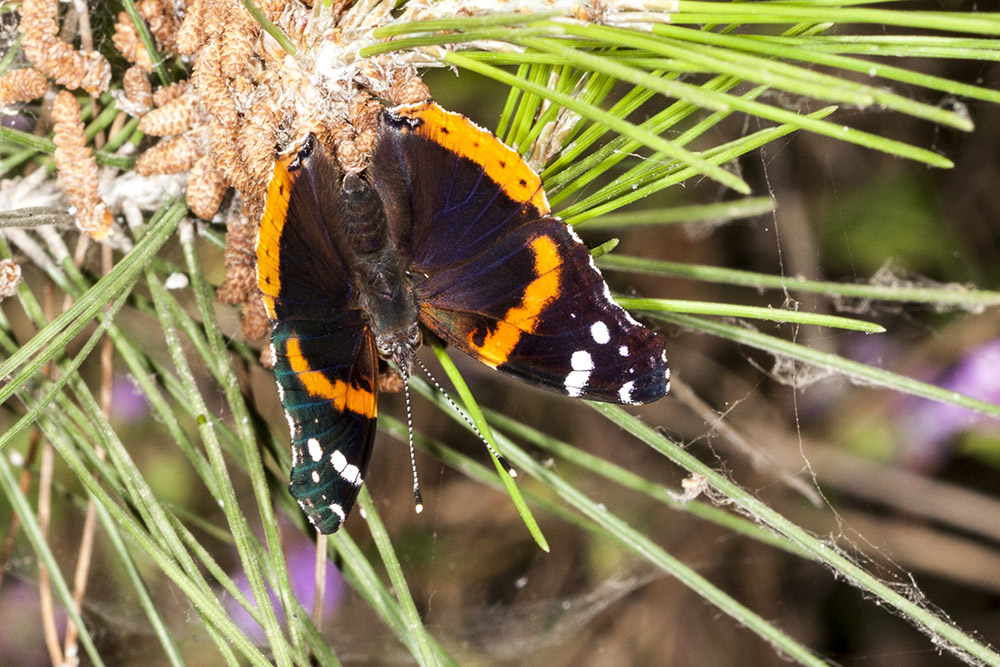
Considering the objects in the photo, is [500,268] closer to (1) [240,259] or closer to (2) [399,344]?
(2) [399,344]

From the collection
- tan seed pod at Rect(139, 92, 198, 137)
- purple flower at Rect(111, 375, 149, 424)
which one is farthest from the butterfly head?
purple flower at Rect(111, 375, 149, 424)

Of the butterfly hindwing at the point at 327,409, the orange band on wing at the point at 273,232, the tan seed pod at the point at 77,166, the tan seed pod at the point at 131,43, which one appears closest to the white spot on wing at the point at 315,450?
the butterfly hindwing at the point at 327,409

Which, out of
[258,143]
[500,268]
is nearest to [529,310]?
[500,268]

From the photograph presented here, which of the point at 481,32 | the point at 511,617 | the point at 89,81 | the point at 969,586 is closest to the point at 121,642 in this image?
the point at 511,617

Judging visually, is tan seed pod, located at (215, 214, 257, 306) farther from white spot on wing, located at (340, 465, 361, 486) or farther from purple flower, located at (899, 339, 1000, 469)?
purple flower, located at (899, 339, 1000, 469)

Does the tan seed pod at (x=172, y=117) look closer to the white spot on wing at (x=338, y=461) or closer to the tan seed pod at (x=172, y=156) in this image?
the tan seed pod at (x=172, y=156)

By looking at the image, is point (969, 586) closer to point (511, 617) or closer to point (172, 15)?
point (511, 617)
